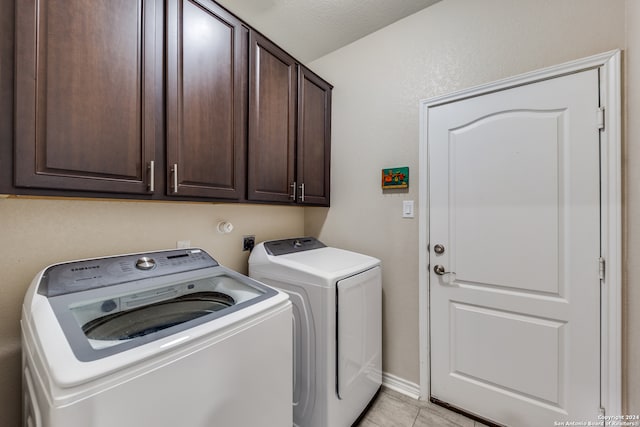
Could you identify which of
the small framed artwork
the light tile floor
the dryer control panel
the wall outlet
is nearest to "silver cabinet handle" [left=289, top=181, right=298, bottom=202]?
the dryer control panel

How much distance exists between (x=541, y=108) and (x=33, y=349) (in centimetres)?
233

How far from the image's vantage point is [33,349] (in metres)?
0.70

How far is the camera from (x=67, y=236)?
116 cm

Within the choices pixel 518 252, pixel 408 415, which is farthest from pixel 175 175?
pixel 408 415

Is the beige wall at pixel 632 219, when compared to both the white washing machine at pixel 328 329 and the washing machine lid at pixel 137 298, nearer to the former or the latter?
the white washing machine at pixel 328 329

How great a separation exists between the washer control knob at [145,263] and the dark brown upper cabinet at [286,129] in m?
0.58

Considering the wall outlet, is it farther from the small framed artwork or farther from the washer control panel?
the small framed artwork

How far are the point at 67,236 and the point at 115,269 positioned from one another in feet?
0.92

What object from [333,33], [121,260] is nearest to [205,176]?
[121,260]

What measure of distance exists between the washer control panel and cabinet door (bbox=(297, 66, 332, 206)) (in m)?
0.85

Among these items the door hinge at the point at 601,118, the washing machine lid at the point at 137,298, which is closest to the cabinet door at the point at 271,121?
the washing machine lid at the point at 137,298

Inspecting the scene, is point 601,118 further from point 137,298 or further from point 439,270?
point 137,298

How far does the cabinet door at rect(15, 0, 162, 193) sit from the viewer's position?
0.83 metres

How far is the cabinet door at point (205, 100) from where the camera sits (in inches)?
46.4
